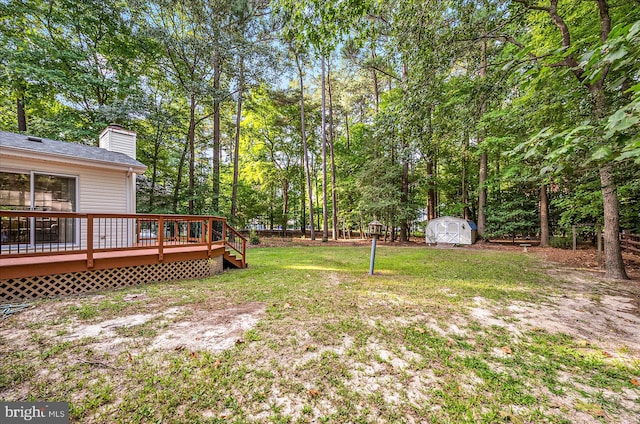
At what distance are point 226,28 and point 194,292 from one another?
12505 millimetres

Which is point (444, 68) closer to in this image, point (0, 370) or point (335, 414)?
point (335, 414)

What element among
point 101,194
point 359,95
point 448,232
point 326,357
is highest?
point 359,95

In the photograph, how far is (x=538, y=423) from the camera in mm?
1711

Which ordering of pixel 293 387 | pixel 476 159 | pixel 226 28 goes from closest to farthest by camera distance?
pixel 293 387
pixel 226 28
pixel 476 159

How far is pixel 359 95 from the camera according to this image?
2002 centimetres

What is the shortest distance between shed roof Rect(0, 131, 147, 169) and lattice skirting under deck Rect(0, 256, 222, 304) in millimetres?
3741

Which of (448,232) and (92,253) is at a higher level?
(92,253)

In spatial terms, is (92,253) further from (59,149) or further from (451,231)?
(451,231)

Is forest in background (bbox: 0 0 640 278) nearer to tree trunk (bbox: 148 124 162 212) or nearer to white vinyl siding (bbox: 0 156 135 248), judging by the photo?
tree trunk (bbox: 148 124 162 212)

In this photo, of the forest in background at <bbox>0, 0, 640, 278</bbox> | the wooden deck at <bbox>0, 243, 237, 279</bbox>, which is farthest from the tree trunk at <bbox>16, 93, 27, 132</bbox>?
the wooden deck at <bbox>0, 243, 237, 279</bbox>

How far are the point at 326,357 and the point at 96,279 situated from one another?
4.96 meters

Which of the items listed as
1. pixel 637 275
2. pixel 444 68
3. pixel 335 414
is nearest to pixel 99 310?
pixel 335 414

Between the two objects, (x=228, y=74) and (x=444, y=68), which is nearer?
(x=444, y=68)

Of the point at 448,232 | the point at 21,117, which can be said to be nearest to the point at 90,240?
the point at 21,117
